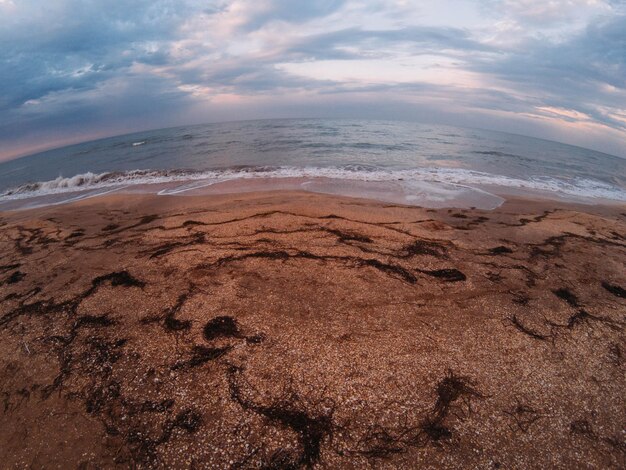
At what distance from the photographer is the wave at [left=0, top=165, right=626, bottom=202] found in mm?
13727

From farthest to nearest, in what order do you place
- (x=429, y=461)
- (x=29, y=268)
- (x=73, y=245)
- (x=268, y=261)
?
(x=73, y=245) → (x=29, y=268) → (x=268, y=261) → (x=429, y=461)

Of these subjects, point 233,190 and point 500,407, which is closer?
point 500,407

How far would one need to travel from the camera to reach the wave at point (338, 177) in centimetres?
1373

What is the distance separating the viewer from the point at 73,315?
13.4ft

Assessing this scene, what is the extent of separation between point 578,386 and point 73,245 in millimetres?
9114

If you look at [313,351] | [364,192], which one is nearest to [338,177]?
[364,192]

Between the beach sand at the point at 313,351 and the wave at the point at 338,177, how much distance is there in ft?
26.3

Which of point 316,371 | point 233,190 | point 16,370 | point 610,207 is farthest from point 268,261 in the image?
point 610,207

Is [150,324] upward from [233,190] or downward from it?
downward

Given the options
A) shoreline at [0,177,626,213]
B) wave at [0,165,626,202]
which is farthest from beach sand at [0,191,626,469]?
wave at [0,165,626,202]

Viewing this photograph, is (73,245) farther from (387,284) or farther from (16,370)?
(387,284)

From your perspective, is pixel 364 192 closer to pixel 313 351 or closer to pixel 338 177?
pixel 338 177

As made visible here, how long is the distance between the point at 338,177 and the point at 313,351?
10962mm

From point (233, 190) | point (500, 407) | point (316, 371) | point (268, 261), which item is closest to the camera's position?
point (500, 407)
